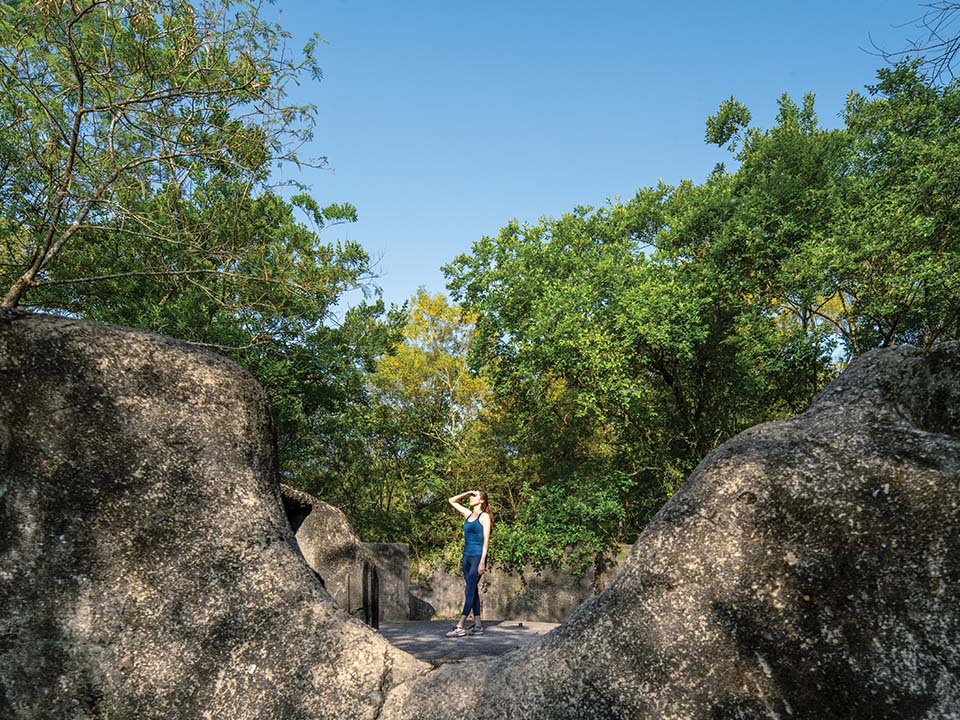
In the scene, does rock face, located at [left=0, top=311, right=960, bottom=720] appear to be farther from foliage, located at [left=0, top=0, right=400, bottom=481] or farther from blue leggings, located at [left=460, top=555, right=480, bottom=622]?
blue leggings, located at [left=460, top=555, right=480, bottom=622]

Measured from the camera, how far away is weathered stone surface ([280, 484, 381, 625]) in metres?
10.4

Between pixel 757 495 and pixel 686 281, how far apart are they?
15.2 metres

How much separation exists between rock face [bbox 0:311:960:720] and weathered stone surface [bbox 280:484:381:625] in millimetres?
6698

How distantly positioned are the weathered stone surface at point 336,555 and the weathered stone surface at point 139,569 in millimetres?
6657

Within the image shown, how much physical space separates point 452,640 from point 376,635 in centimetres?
742

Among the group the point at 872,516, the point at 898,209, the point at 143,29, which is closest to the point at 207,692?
the point at 872,516

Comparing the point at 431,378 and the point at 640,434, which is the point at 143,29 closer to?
the point at 640,434

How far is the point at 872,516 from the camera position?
9.74ft

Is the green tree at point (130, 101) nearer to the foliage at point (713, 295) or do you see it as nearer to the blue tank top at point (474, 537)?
the blue tank top at point (474, 537)

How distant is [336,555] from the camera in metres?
10.5

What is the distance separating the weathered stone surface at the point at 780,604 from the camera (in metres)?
2.81

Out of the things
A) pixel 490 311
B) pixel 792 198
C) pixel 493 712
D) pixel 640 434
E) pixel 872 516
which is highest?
pixel 792 198

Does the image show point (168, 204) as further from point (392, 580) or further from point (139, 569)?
point (392, 580)

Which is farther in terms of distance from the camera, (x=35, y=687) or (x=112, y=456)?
(x=112, y=456)
